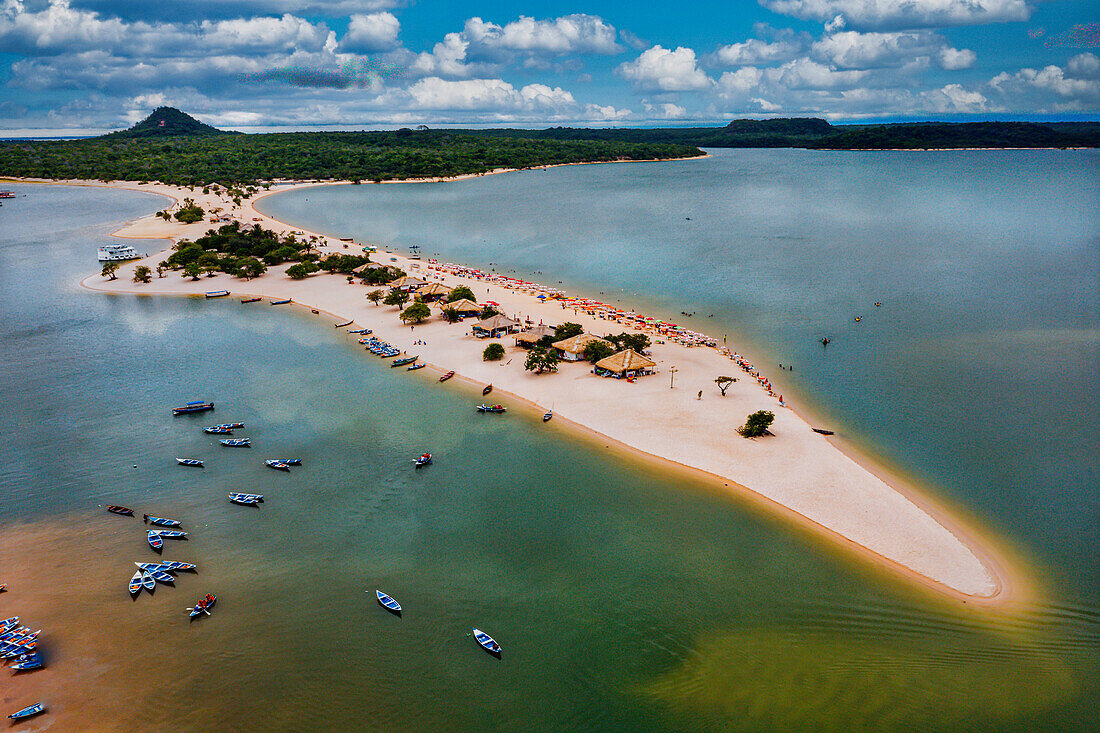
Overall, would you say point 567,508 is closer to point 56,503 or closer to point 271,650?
point 271,650

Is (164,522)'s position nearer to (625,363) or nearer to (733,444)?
(625,363)

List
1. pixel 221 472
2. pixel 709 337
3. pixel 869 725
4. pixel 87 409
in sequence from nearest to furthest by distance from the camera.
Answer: pixel 869 725, pixel 221 472, pixel 87 409, pixel 709 337

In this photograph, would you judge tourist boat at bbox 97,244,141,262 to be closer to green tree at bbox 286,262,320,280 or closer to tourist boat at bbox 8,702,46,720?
green tree at bbox 286,262,320,280

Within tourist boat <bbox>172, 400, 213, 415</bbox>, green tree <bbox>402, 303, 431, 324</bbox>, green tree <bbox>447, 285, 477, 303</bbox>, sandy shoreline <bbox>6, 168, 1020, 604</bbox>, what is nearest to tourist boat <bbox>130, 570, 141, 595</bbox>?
tourist boat <bbox>172, 400, 213, 415</bbox>

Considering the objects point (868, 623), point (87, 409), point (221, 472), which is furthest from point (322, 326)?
point (868, 623)

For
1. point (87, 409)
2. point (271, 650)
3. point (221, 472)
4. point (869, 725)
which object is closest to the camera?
point (869, 725)

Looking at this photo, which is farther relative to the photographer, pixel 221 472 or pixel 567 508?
pixel 221 472
